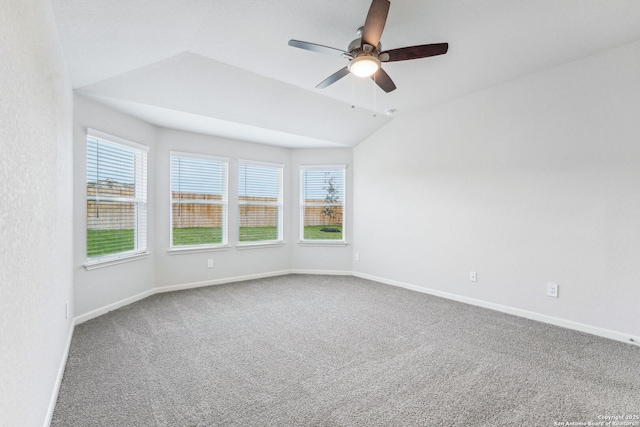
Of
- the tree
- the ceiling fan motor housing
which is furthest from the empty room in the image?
the tree

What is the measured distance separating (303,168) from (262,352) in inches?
147

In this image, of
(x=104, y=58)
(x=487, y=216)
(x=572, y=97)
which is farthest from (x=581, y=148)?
(x=104, y=58)

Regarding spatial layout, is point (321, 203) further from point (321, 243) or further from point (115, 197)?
point (115, 197)

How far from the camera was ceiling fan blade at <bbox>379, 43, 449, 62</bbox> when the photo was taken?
2334 millimetres

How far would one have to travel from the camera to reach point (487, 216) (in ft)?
12.7

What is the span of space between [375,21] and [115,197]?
3.55m

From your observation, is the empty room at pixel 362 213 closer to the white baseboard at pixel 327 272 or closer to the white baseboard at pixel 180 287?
the white baseboard at pixel 180 287

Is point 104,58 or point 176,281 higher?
point 104,58

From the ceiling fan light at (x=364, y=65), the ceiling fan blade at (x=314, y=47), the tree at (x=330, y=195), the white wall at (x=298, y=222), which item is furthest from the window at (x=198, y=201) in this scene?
the ceiling fan light at (x=364, y=65)

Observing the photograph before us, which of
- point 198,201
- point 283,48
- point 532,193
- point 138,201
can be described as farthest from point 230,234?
point 532,193

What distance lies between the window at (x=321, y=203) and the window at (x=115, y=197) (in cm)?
265

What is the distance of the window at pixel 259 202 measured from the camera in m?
5.38

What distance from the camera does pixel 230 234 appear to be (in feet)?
17.1

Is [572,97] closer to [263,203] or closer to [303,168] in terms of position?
[303,168]
